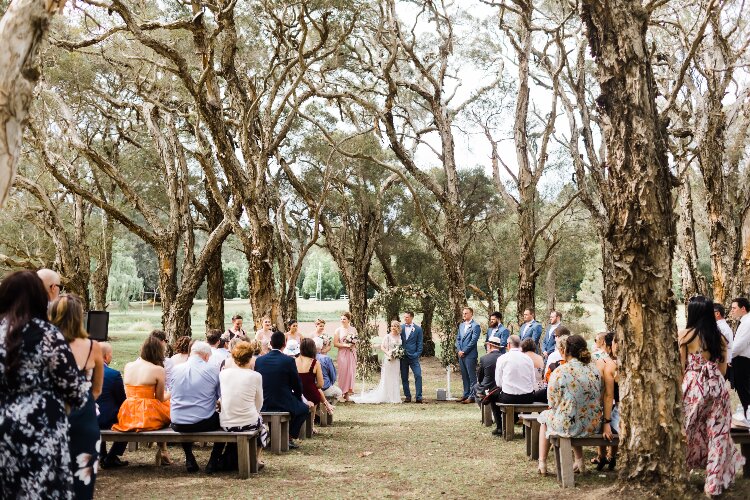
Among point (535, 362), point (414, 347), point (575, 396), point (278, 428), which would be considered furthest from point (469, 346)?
point (575, 396)

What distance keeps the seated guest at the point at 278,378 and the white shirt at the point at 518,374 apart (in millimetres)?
2735

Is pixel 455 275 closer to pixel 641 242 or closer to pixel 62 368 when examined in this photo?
pixel 641 242

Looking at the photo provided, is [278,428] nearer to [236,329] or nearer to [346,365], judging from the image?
[236,329]

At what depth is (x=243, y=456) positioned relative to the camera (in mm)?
7137

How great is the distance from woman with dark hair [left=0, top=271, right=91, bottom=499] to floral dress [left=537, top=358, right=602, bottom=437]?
4531 millimetres

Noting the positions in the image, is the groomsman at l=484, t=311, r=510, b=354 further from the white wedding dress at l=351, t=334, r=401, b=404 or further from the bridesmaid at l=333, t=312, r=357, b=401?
the bridesmaid at l=333, t=312, r=357, b=401

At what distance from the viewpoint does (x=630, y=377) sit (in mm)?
5945

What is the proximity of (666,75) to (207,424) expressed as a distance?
1751cm

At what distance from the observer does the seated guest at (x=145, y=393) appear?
713cm

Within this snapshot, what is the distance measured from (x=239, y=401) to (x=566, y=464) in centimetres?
332

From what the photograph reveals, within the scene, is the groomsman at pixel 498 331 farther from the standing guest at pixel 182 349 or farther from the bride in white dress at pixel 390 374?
the standing guest at pixel 182 349

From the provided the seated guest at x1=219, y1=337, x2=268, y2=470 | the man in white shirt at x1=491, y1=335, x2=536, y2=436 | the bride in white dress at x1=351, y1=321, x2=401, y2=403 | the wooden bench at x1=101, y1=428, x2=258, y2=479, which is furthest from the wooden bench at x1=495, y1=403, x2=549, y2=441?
the bride in white dress at x1=351, y1=321, x2=401, y2=403

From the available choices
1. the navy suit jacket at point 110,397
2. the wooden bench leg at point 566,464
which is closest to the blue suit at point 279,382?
the navy suit jacket at point 110,397

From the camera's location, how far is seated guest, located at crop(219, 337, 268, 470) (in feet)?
24.1
